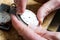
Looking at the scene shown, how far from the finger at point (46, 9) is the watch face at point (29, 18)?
23mm

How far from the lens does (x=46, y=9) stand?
2.36ft

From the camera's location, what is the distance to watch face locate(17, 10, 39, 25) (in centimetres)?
63

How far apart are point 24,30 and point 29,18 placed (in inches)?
2.7

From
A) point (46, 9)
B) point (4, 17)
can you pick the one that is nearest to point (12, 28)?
point (4, 17)

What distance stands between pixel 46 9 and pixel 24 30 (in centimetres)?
17

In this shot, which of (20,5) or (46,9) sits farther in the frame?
(46,9)

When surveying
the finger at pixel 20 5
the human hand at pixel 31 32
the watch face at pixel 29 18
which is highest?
the finger at pixel 20 5

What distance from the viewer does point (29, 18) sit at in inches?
25.5

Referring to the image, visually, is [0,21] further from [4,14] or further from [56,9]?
[56,9]

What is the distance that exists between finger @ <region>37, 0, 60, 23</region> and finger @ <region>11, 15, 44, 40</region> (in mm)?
81

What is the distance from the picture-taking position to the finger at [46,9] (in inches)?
26.6

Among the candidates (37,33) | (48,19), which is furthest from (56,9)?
(37,33)

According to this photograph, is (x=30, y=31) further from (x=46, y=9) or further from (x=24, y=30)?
(x=46, y=9)

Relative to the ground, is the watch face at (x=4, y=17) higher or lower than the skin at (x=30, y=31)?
higher
